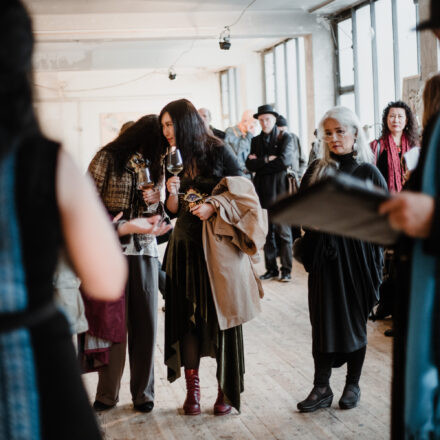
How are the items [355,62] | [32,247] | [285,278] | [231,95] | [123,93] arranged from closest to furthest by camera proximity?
1. [32,247]
2. [285,278]
3. [355,62]
4. [231,95]
5. [123,93]

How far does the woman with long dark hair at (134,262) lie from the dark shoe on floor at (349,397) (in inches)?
39.4

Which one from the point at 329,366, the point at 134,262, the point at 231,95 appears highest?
the point at 231,95

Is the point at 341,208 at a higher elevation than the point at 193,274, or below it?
higher

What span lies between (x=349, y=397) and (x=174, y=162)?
1496mm

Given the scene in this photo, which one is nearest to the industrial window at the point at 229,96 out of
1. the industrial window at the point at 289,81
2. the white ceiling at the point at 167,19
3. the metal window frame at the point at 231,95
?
the metal window frame at the point at 231,95

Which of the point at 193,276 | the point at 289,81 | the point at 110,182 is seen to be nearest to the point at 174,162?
the point at 110,182

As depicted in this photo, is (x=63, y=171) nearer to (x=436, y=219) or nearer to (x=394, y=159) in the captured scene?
(x=436, y=219)

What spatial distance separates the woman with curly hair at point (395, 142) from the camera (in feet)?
16.1

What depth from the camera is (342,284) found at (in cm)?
311

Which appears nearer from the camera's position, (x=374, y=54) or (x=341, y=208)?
(x=341, y=208)

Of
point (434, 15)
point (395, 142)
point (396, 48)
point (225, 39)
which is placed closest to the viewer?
point (434, 15)

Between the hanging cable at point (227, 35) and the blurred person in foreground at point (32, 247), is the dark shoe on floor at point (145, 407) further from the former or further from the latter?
the hanging cable at point (227, 35)

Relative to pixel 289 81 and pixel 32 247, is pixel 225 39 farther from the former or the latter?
pixel 32 247

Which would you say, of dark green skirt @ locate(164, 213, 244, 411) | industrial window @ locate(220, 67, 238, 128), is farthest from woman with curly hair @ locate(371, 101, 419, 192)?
industrial window @ locate(220, 67, 238, 128)
